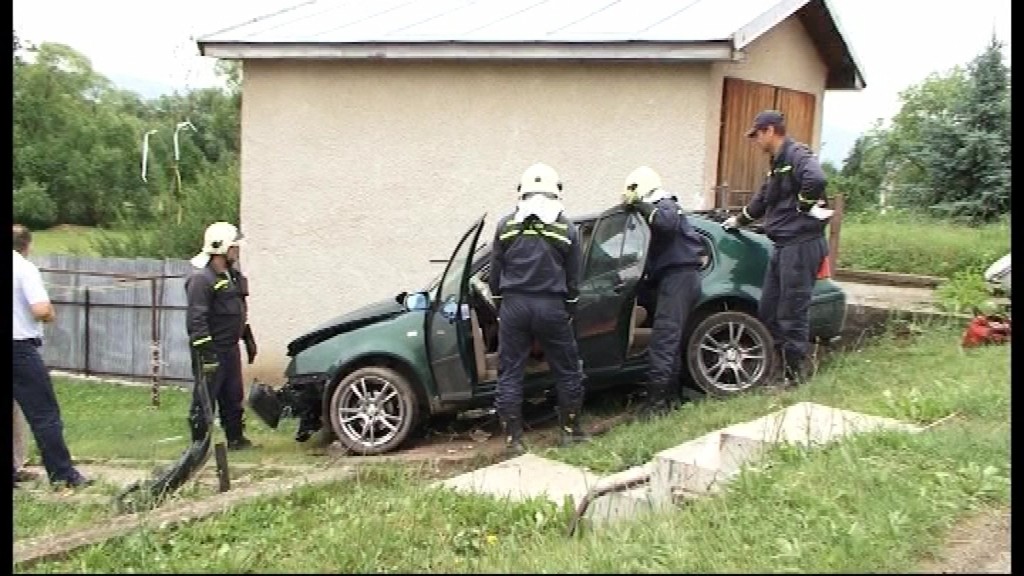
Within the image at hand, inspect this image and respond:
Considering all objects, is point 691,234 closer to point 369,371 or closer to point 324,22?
point 369,371

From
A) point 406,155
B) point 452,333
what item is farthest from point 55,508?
point 406,155

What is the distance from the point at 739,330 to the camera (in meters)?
7.21

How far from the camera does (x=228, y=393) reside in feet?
26.3

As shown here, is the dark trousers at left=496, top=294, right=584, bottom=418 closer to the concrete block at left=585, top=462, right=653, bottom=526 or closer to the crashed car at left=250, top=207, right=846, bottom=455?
the crashed car at left=250, top=207, right=846, bottom=455

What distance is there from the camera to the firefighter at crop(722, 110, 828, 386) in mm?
6957

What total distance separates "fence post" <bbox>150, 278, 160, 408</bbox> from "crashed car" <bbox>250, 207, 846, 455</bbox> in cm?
555

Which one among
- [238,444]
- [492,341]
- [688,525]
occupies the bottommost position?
[238,444]

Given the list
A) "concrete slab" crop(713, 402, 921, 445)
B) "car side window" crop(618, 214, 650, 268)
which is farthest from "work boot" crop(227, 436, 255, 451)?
"concrete slab" crop(713, 402, 921, 445)

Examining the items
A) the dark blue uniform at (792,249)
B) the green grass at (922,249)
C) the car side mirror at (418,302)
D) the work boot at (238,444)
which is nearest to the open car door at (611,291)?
the dark blue uniform at (792,249)

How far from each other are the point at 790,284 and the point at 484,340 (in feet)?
6.87

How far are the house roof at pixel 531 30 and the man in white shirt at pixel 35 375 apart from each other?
4769mm

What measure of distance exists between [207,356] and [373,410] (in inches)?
49.8

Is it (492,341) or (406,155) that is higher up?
(406,155)

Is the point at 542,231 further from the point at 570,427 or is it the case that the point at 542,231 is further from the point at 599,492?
the point at 599,492
